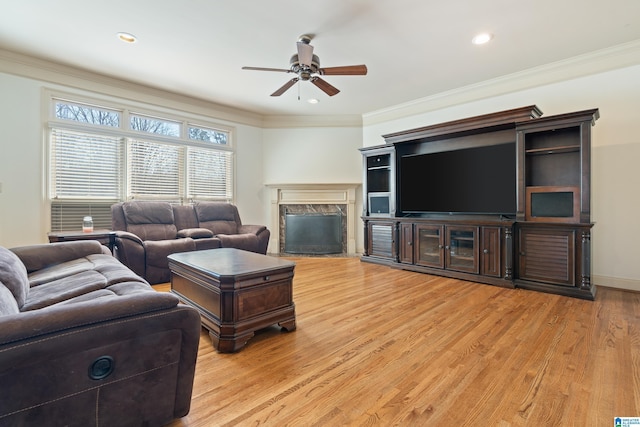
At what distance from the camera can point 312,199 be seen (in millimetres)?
6117

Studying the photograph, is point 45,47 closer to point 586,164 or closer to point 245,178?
point 245,178

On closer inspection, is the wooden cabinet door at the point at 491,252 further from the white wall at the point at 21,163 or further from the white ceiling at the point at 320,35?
the white wall at the point at 21,163

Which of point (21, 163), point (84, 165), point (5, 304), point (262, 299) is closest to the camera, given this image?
point (5, 304)

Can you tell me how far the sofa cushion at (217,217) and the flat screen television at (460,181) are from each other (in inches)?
114

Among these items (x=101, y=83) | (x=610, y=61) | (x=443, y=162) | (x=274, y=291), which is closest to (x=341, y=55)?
(x=443, y=162)

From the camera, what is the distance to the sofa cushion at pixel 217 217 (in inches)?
197

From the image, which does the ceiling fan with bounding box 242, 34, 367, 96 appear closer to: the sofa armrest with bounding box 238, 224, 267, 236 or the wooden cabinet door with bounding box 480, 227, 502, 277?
the wooden cabinet door with bounding box 480, 227, 502, 277

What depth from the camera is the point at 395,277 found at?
4145mm

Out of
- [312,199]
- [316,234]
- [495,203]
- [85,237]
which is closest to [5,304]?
[85,237]

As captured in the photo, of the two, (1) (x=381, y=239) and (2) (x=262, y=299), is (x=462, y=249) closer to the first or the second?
(1) (x=381, y=239)

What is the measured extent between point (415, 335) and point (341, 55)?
3.16 m

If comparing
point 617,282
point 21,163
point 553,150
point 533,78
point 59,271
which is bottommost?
point 617,282

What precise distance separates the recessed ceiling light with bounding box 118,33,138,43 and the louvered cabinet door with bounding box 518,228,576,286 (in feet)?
16.1

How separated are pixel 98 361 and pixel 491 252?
13.2 feet
